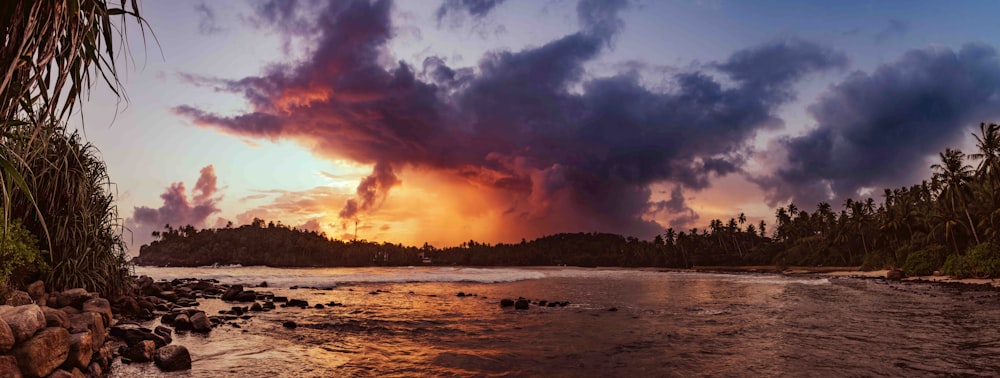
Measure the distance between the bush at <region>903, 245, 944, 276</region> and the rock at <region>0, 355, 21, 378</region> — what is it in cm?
8511

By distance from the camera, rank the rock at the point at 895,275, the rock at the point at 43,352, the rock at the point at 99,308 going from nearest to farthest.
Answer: the rock at the point at 43,352 → the rock at the point at 99,308 → the rock at the point at 895,275

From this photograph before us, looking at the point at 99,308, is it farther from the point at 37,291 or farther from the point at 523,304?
the point at 523,304

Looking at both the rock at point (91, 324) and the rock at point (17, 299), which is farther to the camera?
the rock at point (17, 299)

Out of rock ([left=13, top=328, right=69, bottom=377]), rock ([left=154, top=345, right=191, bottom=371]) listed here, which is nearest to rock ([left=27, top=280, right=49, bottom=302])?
rock ([left=154, top=345, right=191, bottom=371])

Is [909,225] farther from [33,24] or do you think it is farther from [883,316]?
[33,24]

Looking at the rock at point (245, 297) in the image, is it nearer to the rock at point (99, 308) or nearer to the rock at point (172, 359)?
the rock at point (99, 308)

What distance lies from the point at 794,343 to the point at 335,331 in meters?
16.1

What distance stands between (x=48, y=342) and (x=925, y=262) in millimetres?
85422

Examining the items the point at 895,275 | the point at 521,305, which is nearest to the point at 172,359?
the point at 521,305

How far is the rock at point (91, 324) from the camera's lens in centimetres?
1042

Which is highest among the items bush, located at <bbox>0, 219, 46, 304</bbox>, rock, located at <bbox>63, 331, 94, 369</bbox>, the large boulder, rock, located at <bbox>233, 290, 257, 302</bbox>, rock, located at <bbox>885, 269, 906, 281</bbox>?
bush, located at <bbox>0, 219, 46, 304</bbox>

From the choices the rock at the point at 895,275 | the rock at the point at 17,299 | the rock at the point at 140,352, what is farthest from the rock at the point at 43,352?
the rock at the point at 895,275

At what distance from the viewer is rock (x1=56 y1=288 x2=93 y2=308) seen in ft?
41.8

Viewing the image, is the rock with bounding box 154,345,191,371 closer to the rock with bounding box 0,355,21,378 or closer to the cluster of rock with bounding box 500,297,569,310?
the rock with bounding box 0,355,21,378
